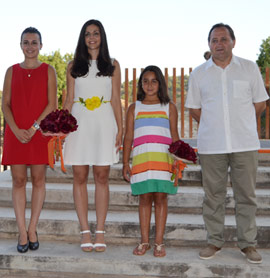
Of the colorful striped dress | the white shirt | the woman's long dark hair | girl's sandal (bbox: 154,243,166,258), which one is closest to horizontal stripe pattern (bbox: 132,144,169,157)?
the colorful striped dress

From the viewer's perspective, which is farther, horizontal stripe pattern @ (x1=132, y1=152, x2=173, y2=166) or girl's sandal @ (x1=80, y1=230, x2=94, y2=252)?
girl's sandal @ (x1=80, y1=230, x2=94, y2=252)

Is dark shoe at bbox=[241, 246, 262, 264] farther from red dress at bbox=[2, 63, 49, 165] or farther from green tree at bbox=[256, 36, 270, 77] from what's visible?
green tree at bbox=[256, 36, 270, 77]

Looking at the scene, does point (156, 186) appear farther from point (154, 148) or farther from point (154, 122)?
point (154, 122)

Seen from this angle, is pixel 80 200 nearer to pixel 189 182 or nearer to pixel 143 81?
pixel 143 81

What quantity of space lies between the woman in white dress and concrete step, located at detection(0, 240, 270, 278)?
0.54 m

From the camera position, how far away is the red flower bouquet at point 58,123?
11.2 ft

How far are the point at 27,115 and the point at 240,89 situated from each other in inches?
71.8

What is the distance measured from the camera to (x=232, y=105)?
11.4 ft

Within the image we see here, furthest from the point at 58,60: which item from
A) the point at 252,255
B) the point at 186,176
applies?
the point at 252,255

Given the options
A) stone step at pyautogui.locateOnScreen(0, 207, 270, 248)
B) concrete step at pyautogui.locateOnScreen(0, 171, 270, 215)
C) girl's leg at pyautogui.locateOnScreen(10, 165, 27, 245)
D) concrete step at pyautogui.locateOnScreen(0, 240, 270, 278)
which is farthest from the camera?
concrete step at pyautogui.locateOnScreen(0, 171, 270, 215)

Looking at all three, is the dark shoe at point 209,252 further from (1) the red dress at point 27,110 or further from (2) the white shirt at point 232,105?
(1) the red dress at point 27,110

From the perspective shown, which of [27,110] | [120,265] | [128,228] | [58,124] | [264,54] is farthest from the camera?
[264,54]

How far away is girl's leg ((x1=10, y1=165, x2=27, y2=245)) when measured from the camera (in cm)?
374

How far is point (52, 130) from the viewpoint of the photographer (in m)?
3.42
